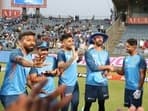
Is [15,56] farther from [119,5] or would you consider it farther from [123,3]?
[119,5]

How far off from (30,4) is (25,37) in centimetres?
4564

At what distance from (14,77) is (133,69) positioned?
8.32 feet

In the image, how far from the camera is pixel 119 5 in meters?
51.9

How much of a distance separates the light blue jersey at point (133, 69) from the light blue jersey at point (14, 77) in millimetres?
2318

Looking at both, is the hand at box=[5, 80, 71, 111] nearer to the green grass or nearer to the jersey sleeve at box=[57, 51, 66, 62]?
the jersey sleeve at box=[57, 51, 66, 62]

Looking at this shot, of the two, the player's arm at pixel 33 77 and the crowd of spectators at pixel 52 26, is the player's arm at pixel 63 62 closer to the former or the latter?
the player's arm at pixel 33 77

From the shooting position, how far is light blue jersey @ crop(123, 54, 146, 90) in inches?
302

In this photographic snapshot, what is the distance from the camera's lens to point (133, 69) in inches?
303

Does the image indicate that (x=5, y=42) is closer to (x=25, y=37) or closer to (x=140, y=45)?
(x=140, y=45)

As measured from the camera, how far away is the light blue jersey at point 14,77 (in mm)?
5730

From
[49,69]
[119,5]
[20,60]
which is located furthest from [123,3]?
[20,60]

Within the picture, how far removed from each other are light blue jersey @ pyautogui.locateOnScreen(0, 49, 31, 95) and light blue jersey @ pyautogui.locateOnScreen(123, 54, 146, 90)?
2318mm

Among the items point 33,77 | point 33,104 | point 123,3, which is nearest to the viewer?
point 33,104

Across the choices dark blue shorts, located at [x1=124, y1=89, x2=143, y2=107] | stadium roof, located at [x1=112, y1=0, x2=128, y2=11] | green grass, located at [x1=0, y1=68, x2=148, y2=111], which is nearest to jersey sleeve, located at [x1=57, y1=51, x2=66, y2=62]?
dark blue shorts, located at [x1=124, y1=89, x2=143, y2=107]
